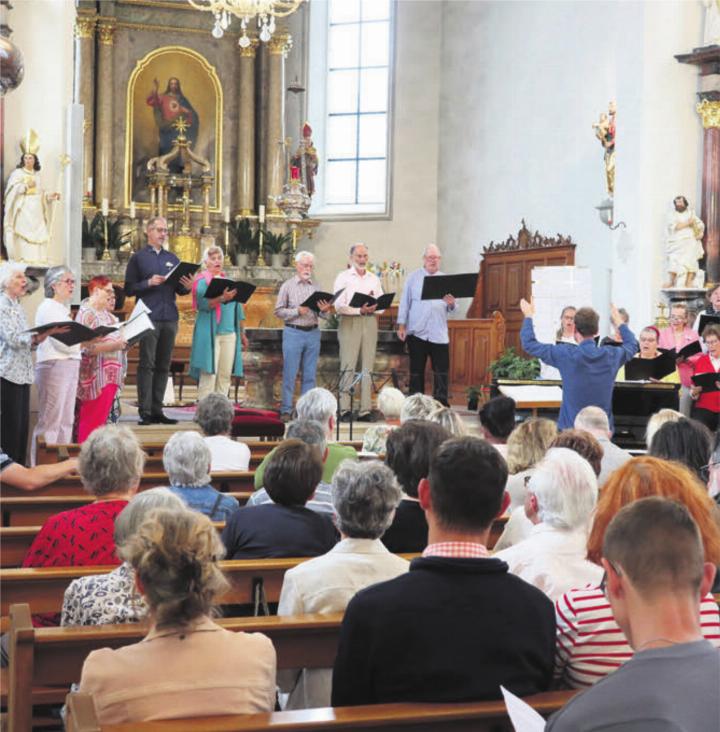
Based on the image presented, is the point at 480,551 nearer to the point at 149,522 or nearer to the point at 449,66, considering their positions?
the point at 149,522

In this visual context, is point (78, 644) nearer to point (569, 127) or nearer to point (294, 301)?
point (294, 301)

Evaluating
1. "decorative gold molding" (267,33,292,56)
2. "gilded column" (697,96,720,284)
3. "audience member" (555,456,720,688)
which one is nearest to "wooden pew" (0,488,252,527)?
"audience member" (555,456,720,688)

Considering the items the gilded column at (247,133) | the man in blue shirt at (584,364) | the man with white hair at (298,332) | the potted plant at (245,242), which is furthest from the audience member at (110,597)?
the gilded column at (247,133)

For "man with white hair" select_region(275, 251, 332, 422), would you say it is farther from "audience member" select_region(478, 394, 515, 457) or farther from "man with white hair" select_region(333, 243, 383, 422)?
"audience member" select_region(478, 394, 515, 457)

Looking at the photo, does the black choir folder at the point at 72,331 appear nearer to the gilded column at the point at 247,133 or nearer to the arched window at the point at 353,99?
the gilded column at the point at 247,133

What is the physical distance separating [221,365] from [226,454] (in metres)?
4.21

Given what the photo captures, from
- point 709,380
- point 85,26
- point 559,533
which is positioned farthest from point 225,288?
point 85,26

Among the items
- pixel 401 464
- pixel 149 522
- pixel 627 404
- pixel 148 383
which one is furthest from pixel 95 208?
pixel 149 522

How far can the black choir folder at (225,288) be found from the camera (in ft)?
29.2

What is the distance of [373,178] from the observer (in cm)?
1847

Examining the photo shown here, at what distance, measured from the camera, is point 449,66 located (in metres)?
17.9

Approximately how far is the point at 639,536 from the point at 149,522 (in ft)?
3.59

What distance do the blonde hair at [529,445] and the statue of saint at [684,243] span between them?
7.93 m

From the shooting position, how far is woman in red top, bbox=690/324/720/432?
8.05m
